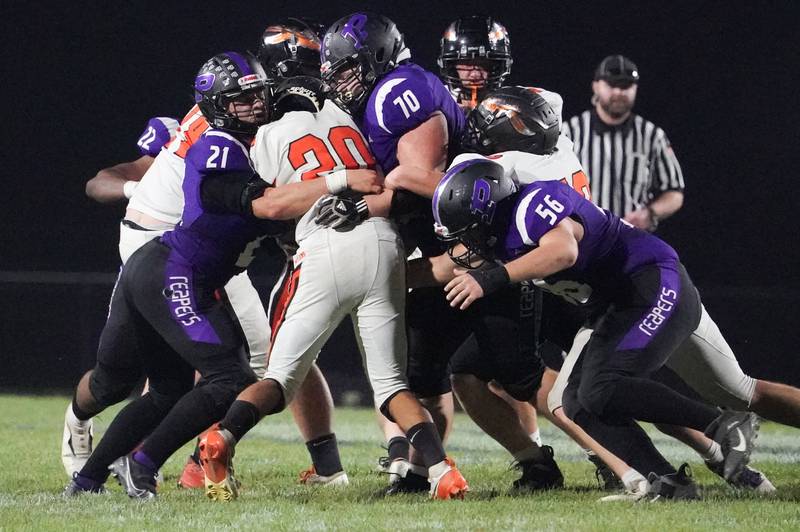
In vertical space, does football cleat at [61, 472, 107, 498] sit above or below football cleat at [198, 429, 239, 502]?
below

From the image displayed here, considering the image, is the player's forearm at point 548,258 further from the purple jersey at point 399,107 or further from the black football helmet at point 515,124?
the purple jersey at point 399,107

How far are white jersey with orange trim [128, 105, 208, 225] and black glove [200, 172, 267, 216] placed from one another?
60cm

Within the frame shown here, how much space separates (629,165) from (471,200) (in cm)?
267

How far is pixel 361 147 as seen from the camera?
4109 millimetres

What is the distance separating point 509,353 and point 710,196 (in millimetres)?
5728

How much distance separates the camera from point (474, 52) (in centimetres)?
480

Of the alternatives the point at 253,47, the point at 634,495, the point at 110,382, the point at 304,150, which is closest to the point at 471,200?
the point at 304,150

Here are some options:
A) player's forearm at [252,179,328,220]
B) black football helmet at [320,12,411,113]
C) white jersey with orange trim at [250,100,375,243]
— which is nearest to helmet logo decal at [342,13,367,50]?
black football helmet at [320,12,411,113]

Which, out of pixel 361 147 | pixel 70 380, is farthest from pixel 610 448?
pixel 70 380

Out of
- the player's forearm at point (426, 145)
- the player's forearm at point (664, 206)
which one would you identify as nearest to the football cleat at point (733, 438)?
the player's forearm at point (426, 145)

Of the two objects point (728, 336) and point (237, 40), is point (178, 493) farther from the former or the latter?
point (237, 40)

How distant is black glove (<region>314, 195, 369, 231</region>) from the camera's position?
3.88 metres

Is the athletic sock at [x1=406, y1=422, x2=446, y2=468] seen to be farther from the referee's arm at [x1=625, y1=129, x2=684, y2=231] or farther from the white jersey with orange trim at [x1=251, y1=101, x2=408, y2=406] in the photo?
the referee's arm at [x1=625, y1=129, x2=684, y2=231]

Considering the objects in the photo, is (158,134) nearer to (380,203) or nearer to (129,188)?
(129,188)
